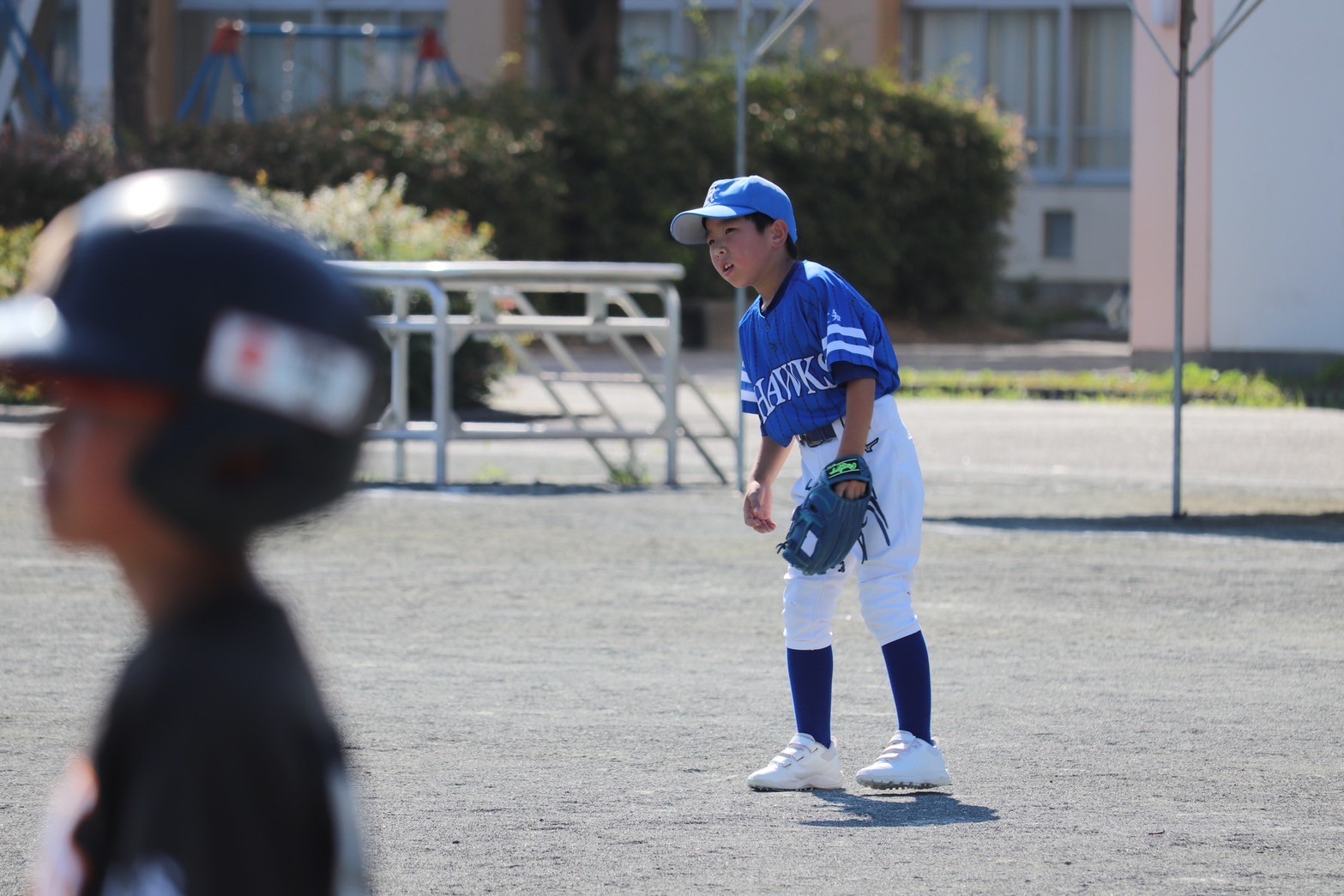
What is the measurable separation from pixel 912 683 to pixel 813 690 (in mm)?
248

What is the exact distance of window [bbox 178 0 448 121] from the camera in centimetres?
4059

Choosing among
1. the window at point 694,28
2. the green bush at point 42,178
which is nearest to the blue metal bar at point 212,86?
the window at point 694,28

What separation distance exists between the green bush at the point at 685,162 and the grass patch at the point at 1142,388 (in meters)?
7.24

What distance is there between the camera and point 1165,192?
21.1 meters

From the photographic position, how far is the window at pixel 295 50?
133 feet

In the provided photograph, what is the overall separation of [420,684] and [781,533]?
4.16 meters

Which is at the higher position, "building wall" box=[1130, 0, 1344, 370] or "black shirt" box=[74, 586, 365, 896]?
"building wall" box=[1130, 0, 1344, 370]

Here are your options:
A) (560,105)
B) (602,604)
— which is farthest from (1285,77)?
(602,604)

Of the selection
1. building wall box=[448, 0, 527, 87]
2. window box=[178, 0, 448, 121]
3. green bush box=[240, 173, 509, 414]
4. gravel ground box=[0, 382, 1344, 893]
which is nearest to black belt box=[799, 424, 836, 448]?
gravel ground box=[0, 382, 1344, 893]

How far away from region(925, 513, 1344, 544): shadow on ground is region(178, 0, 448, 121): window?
30772 mm

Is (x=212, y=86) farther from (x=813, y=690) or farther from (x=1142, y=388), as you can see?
(x=813, y=690)

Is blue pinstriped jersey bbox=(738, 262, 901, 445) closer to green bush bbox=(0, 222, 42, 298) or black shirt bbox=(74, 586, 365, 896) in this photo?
black shirt bbox=(74, 586, 365, 896)

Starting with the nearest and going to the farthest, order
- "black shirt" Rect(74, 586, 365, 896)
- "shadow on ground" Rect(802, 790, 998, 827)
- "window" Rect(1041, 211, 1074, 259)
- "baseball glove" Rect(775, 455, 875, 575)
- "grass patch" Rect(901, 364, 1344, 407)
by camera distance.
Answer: "black shirt" Rect(74, 586, 365, 896)
"shadow on ground" Rect(802, 790, 998, 827)
"baseball glove" Rect(775, 455, 875, 575)
"grass patch" Rect(901, 364, 1344, 407)
"window" Rect(1041, 211, 1074, 259)

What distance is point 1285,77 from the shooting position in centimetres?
1997
